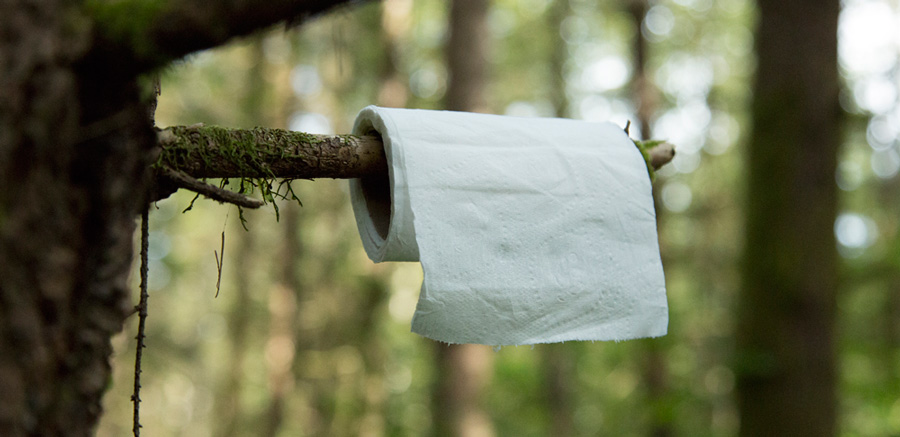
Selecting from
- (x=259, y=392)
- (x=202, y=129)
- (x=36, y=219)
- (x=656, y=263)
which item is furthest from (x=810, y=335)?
(x=259, y=392)

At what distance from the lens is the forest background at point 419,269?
20.3ft

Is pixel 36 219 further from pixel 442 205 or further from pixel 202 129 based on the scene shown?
pixel 442 205

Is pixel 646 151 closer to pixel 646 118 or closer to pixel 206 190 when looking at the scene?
pixel 206 190

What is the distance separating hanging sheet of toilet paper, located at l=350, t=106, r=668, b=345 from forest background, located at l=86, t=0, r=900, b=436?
250cm

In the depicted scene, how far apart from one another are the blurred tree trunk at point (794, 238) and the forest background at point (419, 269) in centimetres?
16

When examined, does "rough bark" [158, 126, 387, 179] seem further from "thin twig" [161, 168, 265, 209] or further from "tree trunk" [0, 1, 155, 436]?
"tree trunk" [0, 1, 155, 436]

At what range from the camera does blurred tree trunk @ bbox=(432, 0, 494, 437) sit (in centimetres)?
441

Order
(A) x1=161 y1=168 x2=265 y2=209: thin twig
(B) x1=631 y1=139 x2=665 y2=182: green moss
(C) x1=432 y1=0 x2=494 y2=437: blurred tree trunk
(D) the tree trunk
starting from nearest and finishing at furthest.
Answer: (D) the tree trunk < (A) x1=161 y1=168 x2=265 y2=209: thin twig < (B) x1=631 y1=139 x2=665 y2=182: green moss < (C) x1=432 y1=0 x2=494 y2=437: blurred tree trunk

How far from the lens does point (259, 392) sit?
54.7 feet

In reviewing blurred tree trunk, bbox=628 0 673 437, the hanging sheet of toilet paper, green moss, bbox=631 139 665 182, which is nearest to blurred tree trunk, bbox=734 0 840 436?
green moss, bbox=631 139 665 182

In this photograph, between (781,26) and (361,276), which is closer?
(781,26)

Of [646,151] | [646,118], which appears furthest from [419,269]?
[646,151]

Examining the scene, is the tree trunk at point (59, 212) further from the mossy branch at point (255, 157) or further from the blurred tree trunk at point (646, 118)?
the blurred tree trunk at point (646, 118)

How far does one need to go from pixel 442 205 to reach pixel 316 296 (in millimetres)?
8633
